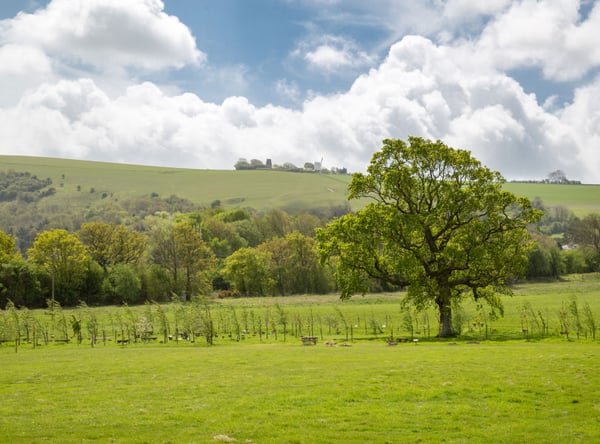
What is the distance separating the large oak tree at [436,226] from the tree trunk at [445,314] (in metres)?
0.07

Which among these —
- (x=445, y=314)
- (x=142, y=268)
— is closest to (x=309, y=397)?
(x=445, y=314)

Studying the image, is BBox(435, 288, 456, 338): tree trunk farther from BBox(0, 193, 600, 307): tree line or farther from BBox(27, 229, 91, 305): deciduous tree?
BBox(27, 229, 91, 305): deciduous tree

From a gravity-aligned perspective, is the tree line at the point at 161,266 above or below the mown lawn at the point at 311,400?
above

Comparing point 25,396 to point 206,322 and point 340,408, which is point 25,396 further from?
point 206,322

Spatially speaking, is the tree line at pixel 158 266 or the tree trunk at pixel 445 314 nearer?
the tree trunk at pixel 445 314

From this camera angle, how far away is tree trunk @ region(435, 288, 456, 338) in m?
38.8

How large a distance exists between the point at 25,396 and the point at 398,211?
95.1 ft

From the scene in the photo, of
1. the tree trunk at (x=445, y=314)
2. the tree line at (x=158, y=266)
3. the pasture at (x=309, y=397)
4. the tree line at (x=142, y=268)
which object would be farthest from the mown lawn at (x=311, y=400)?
the tree line at (x=142, y=268)

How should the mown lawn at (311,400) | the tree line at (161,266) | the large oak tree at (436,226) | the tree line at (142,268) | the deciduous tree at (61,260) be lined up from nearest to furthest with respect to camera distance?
the mown lawn at (311,400)
the large oak tree at (436,226)
the tree line at (142,268)
the tree line at (161,266)
the deciduous tree at (61,260)

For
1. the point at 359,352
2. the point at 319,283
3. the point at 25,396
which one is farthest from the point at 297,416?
the point at 319,283

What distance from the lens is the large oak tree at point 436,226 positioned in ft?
125

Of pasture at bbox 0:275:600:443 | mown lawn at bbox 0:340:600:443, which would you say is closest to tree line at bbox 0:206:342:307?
pasture at bbox 0:275:600:443

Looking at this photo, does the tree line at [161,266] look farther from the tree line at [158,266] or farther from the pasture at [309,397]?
the pasture at [309,397]

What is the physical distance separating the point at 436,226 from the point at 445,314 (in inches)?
268
